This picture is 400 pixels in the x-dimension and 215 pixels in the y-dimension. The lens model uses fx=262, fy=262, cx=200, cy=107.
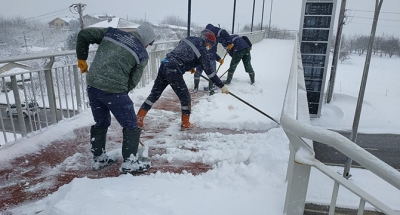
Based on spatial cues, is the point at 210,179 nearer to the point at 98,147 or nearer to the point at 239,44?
the point at 98,147

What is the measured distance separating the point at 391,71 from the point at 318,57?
33.8 m

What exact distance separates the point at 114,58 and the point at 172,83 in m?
1.64

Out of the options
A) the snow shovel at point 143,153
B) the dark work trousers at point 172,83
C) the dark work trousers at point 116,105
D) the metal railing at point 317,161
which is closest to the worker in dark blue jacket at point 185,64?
the dark work trousers at point 172,83

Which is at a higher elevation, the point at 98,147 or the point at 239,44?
the point at 239,44

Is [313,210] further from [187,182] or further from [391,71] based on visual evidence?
[391,71]

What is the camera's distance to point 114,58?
266 cm

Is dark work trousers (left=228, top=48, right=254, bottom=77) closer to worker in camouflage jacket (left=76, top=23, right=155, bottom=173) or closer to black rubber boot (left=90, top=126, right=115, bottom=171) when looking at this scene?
worker in camouflage jacket (left=76, top=23, right=155, bottom=173)

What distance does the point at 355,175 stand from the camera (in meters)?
9.36

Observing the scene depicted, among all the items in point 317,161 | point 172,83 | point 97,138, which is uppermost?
point 317,161

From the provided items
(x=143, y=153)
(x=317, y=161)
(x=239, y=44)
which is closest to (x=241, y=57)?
(x=239, y=44)

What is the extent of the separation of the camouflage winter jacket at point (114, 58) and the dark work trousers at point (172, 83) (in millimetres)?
1316

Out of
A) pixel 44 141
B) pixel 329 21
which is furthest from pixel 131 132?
pixel 329 21

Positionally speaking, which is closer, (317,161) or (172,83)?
(317,161)

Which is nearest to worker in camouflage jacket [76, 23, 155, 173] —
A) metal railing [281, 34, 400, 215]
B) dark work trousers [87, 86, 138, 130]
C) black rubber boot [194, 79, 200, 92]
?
dark work trousers [87, 86, 138, 130]
